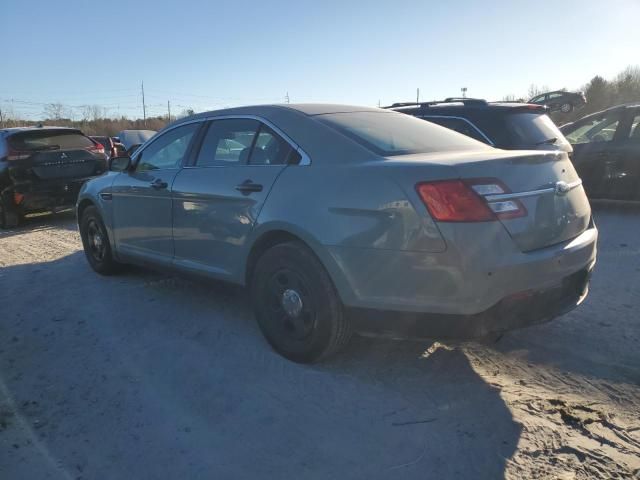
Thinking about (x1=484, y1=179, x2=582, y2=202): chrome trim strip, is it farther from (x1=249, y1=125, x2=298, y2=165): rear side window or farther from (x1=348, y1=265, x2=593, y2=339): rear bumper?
(x1=249, y1=125, x2=298, y2=165): rear side window

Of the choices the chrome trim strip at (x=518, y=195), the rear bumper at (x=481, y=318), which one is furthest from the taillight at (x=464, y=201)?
the rear bumper at (x=481, y=318)

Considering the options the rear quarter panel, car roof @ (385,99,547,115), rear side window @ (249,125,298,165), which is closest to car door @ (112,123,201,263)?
rear side window @ (249,125,298,165)

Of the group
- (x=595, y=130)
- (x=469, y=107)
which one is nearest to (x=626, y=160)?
(x=595, y=130)

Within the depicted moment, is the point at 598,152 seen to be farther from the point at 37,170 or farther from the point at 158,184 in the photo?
the point at 37,170

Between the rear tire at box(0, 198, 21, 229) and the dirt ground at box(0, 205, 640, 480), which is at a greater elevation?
the rear tire at box(0, 198, 21, 229)

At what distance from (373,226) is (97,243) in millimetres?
3979

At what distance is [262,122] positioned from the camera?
392 cm

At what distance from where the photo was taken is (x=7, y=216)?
30.6 feet

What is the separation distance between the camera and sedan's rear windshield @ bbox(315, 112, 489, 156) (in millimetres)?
3441

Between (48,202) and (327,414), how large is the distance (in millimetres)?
8032

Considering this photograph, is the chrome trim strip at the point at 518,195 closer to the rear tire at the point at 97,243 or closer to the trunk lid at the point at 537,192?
the trunk lid at the point at 537,192

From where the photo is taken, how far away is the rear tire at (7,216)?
365 inches

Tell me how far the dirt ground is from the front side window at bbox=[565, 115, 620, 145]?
4217 mm

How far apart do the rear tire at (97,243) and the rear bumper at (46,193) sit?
3739mm
